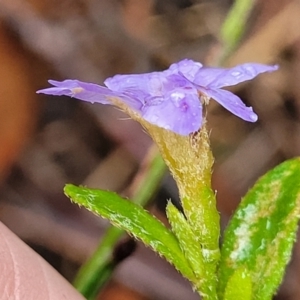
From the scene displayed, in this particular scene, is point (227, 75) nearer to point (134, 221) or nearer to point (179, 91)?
point (179, 91)

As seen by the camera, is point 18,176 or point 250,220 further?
point 18,176

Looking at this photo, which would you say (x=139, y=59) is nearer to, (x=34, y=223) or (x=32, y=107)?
(x=32, y=107)

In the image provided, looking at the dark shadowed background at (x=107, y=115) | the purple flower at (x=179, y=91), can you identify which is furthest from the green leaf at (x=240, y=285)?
the dark shadowed background at (x=107, y=115)

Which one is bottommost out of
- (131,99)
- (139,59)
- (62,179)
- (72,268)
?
(72,268)

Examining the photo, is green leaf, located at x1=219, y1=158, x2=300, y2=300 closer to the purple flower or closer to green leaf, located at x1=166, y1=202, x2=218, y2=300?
green leaf, located at x1=166, y1=202, x2=218, y2=300

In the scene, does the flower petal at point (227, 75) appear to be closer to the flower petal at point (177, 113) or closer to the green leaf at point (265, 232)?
the flower petal at point (177, 113)

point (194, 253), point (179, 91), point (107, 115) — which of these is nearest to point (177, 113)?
point (179, 91)

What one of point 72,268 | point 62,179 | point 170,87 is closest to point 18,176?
point 62,179
